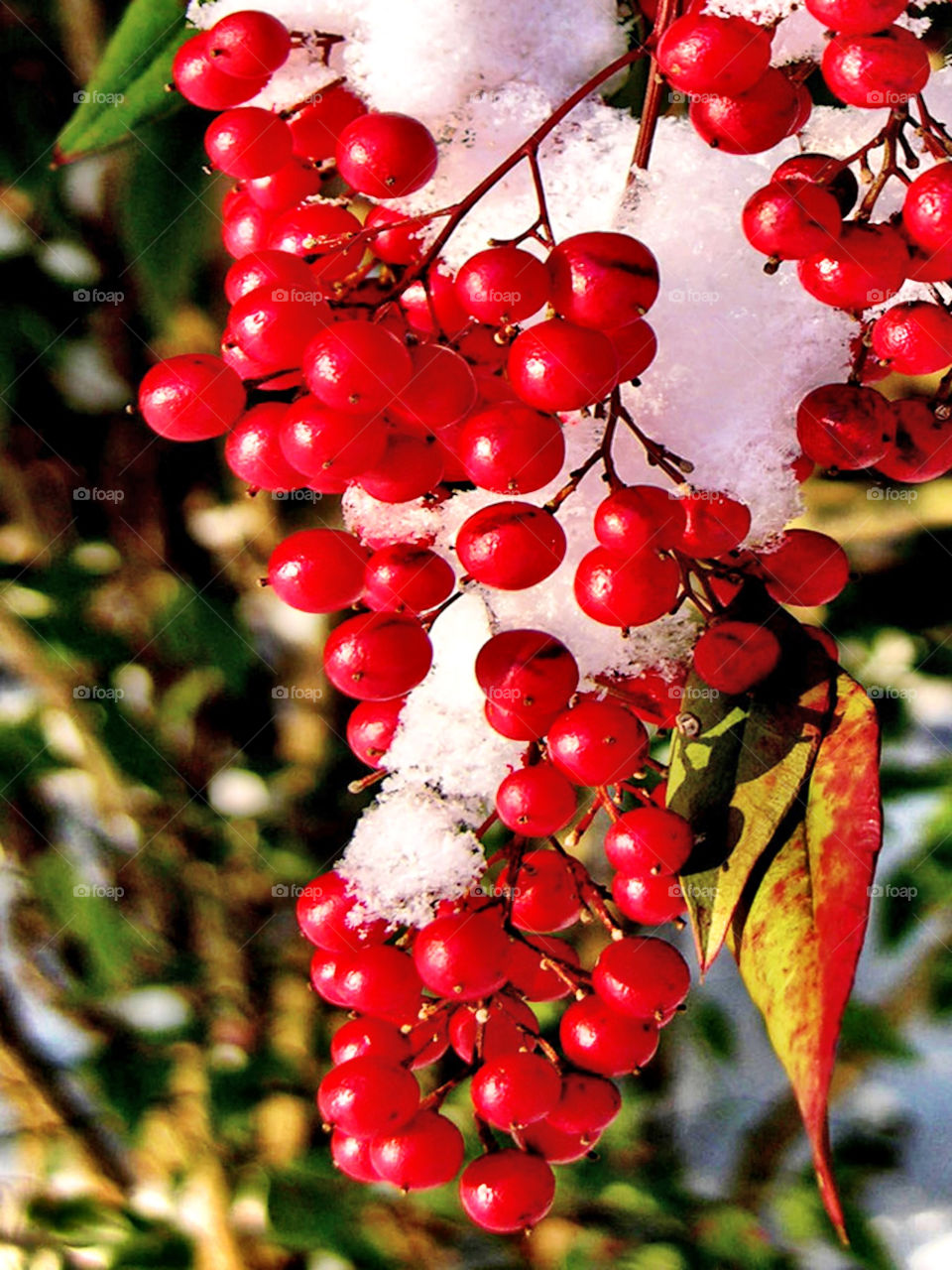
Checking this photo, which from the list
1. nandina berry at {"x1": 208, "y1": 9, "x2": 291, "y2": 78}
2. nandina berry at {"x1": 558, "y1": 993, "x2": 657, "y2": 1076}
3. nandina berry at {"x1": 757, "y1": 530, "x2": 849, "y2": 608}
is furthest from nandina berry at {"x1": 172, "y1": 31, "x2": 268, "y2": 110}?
nandina berry at {"x1": 558, "y1": 993, "x2": 657, "y2": 1076}

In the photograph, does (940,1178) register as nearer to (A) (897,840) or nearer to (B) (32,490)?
(A) (897,840)

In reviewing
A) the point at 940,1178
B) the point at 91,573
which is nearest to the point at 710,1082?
the point at 940,1178

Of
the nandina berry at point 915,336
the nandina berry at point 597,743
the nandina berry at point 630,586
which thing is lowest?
the nandina berry at point 597,743

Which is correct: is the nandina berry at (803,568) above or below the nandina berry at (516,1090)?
above

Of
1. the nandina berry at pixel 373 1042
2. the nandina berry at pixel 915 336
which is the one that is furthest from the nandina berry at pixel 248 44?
the nandina berry at pixel 373 1042

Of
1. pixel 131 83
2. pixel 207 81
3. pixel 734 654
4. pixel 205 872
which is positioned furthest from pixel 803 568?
pixel 205 872

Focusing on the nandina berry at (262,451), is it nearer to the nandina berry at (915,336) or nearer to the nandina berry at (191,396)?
the nandina berry at (191,396)

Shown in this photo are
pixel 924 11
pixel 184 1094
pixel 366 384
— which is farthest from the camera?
pixel 184 1094
